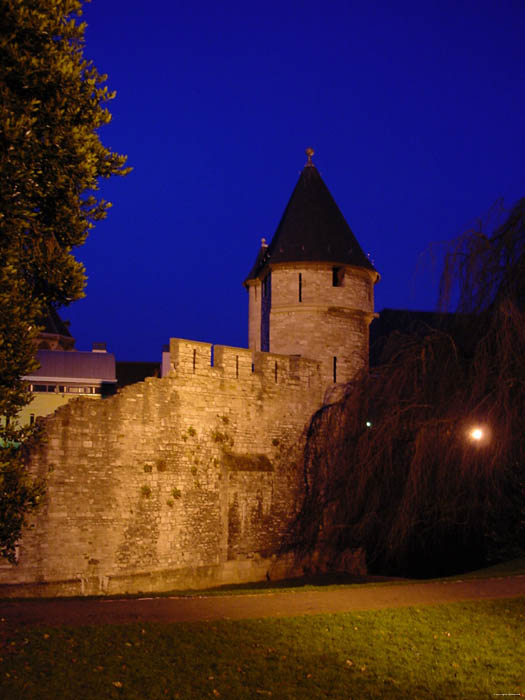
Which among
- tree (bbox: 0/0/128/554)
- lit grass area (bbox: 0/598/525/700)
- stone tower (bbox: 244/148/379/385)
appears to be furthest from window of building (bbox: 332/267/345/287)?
lit grass area (bbox: 0/598/525/700)

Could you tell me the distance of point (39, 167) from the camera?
30.8 feet

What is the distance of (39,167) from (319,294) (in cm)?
1293

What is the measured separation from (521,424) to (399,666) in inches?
227

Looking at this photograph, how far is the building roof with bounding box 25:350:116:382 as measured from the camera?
28.2 meters

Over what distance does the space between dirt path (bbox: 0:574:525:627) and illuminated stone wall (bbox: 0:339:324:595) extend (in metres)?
4.67

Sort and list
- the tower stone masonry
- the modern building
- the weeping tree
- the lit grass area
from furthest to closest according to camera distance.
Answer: the modern building, the tower stone masonry, the weeping tree, the lit grass area

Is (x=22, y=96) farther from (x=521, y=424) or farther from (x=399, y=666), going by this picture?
(x=521, y=424)

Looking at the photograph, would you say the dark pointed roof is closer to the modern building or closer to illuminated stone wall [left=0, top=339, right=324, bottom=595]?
illuminated stone wall [left=0, top=339, right=324, bottom=595]

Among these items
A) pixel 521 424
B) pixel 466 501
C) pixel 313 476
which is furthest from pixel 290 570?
pixel 521 424

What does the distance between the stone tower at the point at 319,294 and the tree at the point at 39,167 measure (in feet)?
38.4

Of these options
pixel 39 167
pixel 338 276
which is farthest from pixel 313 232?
pixel 39 167

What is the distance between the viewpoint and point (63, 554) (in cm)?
1551

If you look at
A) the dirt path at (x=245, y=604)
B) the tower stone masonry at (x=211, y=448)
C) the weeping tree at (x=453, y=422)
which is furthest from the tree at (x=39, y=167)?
the weeping tree at (x=453, y=422)

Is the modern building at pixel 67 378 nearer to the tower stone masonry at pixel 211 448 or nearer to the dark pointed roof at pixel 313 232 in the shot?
the tower stone masonry at pixel 211 448
